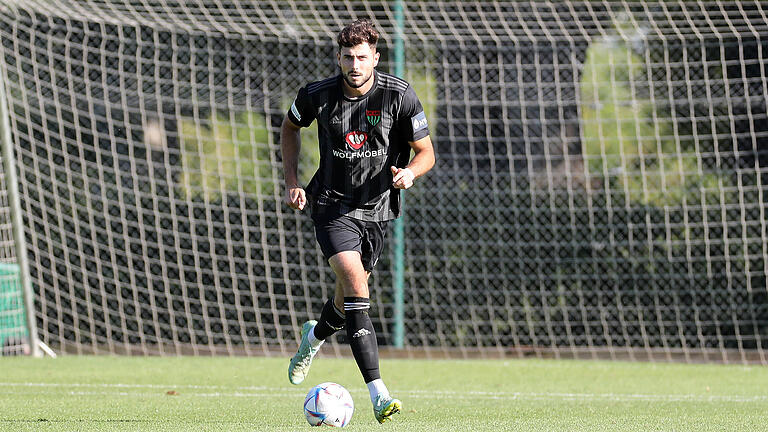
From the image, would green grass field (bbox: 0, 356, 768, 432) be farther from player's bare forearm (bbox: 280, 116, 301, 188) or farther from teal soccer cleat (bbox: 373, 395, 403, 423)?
player's bare forearm (bbox: 280, 116, 301, 188)

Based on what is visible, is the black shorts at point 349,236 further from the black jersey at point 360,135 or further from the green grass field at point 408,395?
the green grass field at point 408,395

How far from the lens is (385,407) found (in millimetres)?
5176

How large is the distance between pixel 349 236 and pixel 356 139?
496 mm

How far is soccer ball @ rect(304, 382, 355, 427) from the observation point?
518 cm

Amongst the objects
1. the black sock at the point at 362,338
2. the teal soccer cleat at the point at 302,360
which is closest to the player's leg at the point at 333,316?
Result: the teal soccer cleat at the point at 302,360

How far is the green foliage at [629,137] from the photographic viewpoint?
1252 centimetres

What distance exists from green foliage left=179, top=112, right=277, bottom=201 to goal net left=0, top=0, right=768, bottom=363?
0.12 feet

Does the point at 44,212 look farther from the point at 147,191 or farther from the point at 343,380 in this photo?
the point at 343,380

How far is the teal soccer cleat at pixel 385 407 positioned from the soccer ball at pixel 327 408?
0.14 metres

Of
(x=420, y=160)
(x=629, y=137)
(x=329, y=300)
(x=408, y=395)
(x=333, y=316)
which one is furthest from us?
(x=629, y=137)

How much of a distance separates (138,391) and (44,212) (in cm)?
444

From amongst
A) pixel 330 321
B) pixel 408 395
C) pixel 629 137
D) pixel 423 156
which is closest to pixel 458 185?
pixel 629 137

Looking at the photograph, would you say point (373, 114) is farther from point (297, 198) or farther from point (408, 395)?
point (408, 395)

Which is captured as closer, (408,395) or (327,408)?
(327,408)
